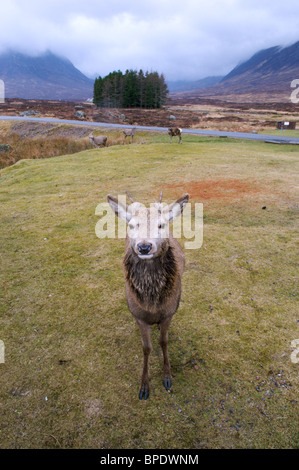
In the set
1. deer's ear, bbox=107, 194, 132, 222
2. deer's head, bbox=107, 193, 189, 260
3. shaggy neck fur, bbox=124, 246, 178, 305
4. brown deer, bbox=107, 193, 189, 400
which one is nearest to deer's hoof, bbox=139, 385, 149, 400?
brown deer, bbox=107, 193, 189, 400

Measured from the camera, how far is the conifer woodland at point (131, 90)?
63.2 metres

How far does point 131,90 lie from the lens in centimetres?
6381

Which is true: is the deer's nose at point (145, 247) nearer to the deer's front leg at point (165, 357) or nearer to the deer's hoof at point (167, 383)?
the deer's front leg at point (165, 357)

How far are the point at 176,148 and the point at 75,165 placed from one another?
8320mm

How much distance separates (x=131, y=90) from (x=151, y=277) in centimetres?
6953

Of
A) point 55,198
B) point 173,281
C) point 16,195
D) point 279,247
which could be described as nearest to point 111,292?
point 173,281

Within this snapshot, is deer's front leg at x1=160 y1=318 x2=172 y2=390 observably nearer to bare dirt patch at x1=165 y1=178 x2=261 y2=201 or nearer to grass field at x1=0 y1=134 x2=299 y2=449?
grass field at x1=0 y1=134 x2=299 y2=449

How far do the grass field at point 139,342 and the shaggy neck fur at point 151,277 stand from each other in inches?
50.7

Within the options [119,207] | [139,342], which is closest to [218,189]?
[139,342]

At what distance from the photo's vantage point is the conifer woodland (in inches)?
2486

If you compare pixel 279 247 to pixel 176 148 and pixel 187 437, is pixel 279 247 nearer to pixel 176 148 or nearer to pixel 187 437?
pixel 187 437

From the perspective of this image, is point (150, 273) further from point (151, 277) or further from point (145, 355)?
point (145, 355)

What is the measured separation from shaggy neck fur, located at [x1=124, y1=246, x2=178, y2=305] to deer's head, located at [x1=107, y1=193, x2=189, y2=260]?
227mm

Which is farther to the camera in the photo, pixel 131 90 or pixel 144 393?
pixel 131 90
